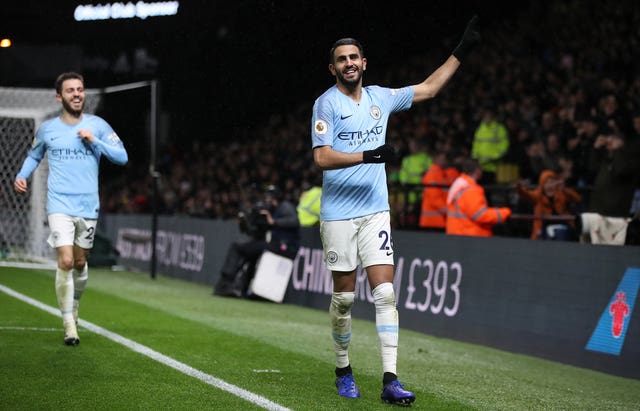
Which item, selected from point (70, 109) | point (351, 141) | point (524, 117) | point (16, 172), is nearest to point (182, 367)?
point (351, 141)

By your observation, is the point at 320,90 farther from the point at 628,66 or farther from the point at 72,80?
the point at 72,80

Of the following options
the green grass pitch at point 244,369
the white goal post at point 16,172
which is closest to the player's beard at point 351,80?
the green grass pitch at point 244,369

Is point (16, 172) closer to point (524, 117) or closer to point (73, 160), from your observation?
point (524, 117)

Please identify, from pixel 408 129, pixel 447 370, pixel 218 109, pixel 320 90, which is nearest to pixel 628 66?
pixel 408 129

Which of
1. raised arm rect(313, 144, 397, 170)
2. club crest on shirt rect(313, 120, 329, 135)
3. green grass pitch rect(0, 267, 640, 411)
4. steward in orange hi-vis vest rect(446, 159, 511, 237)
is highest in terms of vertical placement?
club crest on shirt rect(313, 120, 329, 135)

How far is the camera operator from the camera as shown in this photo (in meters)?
16.5

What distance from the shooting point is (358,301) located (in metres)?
14.1

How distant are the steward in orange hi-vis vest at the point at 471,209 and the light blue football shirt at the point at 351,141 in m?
5.32

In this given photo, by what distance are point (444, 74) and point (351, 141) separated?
89 centimetres

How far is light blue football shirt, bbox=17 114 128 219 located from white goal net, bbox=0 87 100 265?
321 inches

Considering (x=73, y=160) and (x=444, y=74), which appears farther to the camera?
(x=73, y=160)

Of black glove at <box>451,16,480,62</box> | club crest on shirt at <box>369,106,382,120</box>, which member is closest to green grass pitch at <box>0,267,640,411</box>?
club crest on shirt at <box>369,106,382,120</box>

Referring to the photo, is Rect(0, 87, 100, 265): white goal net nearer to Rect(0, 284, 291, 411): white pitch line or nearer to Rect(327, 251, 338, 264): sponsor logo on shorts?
Rect(0, 284, 291, 411): white pitch line

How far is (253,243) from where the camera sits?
1711 cm
